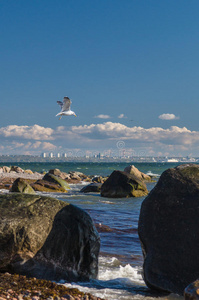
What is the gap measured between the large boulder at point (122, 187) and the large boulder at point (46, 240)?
16548 mm

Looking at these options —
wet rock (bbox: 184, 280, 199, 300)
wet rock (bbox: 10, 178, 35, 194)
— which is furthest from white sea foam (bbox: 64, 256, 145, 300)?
wet rock (bbox: 10, 178, 35, 194)

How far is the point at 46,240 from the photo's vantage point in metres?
7.26

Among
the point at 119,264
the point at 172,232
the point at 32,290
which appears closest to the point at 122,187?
the point at 119,264

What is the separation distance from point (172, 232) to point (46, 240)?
2.50 meters

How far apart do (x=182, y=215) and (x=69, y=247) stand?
2360 millimetres

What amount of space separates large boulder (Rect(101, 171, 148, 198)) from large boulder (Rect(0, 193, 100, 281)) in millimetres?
16548

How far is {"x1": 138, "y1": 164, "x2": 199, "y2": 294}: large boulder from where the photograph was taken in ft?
22.0

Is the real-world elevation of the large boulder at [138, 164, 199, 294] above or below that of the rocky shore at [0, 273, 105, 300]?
above

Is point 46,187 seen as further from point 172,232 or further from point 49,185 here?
point 172,232

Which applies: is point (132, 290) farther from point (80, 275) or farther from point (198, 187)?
point (198, 187)

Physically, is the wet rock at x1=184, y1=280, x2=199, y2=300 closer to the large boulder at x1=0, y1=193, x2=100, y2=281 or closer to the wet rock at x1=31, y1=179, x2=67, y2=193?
the large boulder at x1=0, y1=193, x2=100, y2=281

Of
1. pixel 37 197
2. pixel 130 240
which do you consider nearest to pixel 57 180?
pixel 130 240

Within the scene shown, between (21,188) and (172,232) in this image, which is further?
(21,188)

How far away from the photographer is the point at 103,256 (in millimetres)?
9484
